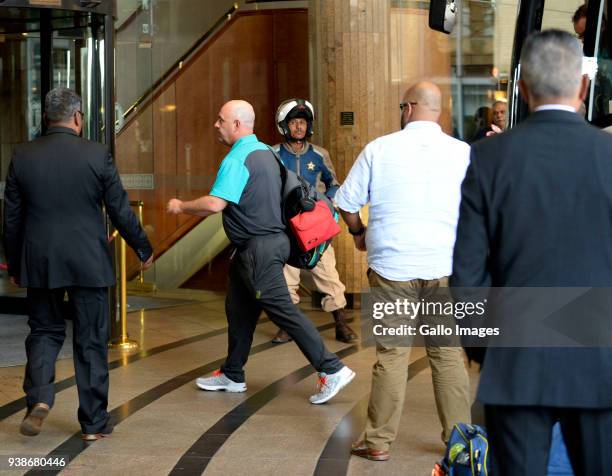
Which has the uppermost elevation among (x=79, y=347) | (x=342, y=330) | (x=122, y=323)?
(x=79, y=347)

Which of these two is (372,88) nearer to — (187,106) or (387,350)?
(187,106)

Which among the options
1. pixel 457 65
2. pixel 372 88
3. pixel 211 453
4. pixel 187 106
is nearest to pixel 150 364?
pixel 211 453

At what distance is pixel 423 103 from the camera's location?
524cm

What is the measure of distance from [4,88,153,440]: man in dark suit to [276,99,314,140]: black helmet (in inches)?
114

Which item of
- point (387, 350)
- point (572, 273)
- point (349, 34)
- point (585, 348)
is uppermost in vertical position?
Result: point (349, 34)

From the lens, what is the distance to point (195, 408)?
21.4 ft

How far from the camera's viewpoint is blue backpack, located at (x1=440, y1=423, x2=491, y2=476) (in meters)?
4.32

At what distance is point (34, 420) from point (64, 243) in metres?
0.87

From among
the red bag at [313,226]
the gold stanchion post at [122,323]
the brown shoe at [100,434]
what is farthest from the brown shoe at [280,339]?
the brown shoe at [100,434]

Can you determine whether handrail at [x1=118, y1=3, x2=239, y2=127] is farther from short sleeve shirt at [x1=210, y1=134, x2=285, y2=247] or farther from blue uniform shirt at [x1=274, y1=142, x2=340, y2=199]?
short sleeve shirt at [x1=210, y1=134, x2=285, y2=247]

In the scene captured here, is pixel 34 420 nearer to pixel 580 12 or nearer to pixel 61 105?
pixel 61 105

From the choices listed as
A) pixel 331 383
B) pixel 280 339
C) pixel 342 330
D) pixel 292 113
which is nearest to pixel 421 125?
pixel 331 383

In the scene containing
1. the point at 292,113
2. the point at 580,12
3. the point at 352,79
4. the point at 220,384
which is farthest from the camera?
the point at 352,79

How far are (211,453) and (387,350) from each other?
987 millimetres
